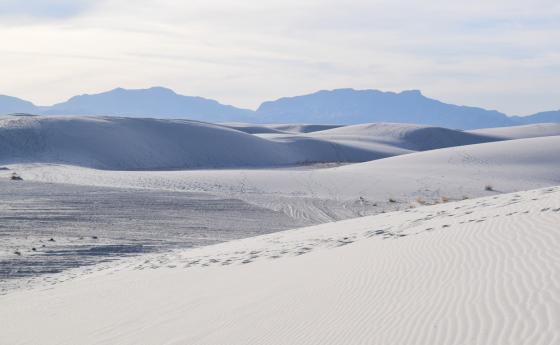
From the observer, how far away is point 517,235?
1121 centimetres

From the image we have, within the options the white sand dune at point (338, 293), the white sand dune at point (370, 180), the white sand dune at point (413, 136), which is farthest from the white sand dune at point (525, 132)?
the white sand dune at point (338, 293)

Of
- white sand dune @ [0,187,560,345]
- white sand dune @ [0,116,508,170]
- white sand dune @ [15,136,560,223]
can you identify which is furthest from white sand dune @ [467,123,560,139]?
white sand dune @ [0,187,560,345]

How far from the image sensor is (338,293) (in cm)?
928

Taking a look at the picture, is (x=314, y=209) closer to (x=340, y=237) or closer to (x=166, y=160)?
(x=340, y=237)

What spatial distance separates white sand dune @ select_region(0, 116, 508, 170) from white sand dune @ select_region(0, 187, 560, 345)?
42.5m

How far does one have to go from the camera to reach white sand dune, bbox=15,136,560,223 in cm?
3028

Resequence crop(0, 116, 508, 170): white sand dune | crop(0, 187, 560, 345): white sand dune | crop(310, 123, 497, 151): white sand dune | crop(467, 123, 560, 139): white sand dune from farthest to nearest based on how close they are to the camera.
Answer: crop(467, 123, 560, 139): white sand dune
crop(310, 123, 497, 151): white sand dune
crop(0, 116, 508, 170): white sand dune
crop(0, 187, 560, 345): white sand dune

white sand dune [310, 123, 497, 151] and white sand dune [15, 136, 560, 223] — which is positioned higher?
white sand dune [310, 123, 497, 151]

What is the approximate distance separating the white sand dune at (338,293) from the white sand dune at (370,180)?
37.3 ft

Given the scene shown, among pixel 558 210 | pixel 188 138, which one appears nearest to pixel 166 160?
pixel 188 138

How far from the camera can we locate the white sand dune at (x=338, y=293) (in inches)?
275

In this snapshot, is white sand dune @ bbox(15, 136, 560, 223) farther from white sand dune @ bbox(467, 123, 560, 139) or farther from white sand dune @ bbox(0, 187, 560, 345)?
white sand dune @ bbox(467, 123, 560, 139)

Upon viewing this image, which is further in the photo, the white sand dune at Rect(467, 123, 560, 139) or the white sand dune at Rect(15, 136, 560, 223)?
the white sand dune at Rect(467, 123, 560, 139)

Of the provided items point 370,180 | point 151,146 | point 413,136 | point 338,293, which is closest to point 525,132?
point 413,136
